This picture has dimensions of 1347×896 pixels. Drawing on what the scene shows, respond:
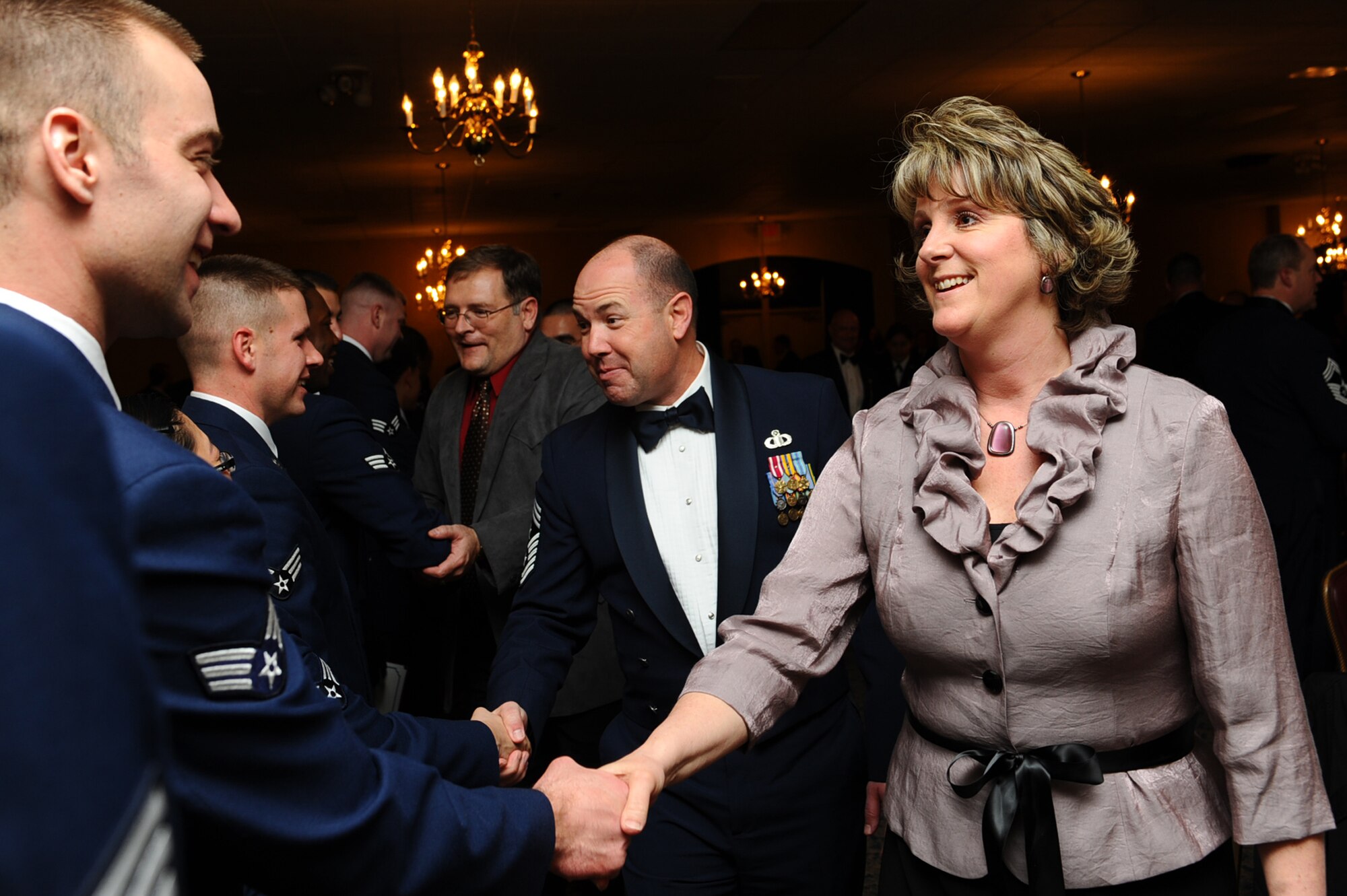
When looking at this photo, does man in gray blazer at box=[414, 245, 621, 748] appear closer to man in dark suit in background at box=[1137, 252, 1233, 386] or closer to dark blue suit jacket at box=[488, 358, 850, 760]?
dark blue suit jacket at box=[488, 358, 850, 760]

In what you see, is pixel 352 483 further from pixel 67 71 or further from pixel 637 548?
pixel 67 71

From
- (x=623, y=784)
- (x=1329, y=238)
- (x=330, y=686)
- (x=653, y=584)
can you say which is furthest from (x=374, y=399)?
(x=1329, y=238)

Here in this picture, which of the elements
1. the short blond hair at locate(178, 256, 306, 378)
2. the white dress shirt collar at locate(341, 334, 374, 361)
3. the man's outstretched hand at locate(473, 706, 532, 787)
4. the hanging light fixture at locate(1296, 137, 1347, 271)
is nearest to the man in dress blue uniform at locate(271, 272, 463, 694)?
the short blond hair at locate(178, 256, 306, 378)

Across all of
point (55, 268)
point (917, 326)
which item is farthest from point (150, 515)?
point (917, 326)

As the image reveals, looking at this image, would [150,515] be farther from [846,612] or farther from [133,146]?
[846,612]

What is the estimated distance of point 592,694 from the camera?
124 inches

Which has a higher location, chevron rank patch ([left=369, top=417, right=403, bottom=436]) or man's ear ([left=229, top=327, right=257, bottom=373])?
man's ear ([left=229, top=327, right=257, bottom=373])

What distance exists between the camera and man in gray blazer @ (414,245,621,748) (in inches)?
133

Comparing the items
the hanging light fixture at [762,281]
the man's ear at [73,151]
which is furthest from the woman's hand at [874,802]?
the hanging light fixture at [762,281]

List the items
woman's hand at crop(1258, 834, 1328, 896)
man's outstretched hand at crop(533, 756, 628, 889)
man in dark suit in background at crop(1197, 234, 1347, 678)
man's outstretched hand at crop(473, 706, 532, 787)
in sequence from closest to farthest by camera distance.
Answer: woman's hand at crop(1258, 834, 1328, 896) < man's outstretched hand at crop(533, 756, 628, 889) < man's outstretched hand at crop(473, 706, 532, 787) < man in dark suit in background at crop(1197, 234, 1347, 678)

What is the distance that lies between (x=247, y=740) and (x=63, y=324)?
0.41 meters

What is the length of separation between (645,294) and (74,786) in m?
2.17

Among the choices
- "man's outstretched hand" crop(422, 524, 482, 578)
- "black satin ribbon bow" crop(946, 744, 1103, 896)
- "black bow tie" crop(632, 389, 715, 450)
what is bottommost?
"black satin ribbon bow" crop(946, 744, 1103, 896)

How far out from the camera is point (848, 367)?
10.4 m
